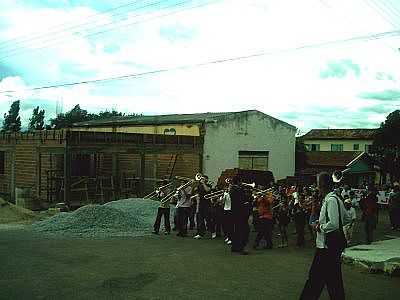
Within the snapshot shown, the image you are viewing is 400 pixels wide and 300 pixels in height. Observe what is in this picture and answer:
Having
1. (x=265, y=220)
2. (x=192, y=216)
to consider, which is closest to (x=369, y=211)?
(x=265, y=220)

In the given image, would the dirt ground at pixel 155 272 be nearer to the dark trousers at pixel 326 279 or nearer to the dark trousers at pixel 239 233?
the dark trousers at pixel 239 233

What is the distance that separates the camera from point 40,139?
85.5 feet

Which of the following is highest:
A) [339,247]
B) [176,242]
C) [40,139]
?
[40,139]

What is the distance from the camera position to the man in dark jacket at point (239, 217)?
11820 millimetres

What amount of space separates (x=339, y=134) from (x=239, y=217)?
199 feet

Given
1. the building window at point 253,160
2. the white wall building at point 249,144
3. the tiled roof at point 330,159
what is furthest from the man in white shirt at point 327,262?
the tiled roof at point 330,159

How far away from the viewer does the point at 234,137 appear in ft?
113

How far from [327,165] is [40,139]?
91.4 ft

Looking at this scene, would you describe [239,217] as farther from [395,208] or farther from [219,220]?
[395,208]

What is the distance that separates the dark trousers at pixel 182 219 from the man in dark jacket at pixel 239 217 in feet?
10.6

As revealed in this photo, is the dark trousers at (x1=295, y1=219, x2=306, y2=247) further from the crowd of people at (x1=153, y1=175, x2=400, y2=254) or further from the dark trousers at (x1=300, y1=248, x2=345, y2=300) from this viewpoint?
the dark trousers at (x1=300, y1=248, x2=345, y2=300)

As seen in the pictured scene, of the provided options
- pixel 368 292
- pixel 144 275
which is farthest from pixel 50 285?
pixel 368 292

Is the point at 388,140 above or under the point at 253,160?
above

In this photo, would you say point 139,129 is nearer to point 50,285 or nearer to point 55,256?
point 55,256
